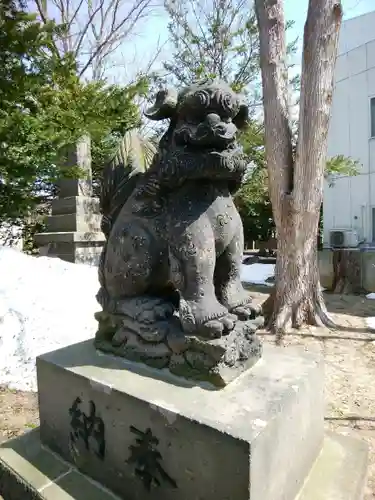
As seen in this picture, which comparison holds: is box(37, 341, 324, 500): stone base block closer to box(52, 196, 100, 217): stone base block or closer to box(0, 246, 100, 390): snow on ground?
box(0, 246, 100, 390): snow on ground

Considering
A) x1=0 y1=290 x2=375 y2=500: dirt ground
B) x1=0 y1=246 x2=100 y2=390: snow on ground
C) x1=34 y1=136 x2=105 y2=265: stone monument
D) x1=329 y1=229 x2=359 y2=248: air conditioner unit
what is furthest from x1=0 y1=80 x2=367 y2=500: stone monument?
x1=329 y1=229 x2=359 y2=248: air conditioner unit

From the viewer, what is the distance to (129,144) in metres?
1.79

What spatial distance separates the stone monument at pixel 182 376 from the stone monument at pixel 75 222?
4026 millimetres

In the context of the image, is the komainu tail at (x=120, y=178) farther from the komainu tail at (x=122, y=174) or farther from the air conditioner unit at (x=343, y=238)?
the air conditioner unit at (x=343, y=238)

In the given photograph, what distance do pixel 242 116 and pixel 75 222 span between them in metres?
4.51

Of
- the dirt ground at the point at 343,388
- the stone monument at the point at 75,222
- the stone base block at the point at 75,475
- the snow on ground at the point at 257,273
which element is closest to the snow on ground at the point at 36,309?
the dirt ground at the point at 343,388

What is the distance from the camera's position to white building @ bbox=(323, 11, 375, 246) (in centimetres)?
797

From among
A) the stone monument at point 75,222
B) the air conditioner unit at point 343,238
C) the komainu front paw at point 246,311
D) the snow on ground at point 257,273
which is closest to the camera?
the komainu front paw at point 246,311

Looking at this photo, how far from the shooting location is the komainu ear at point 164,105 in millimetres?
1483

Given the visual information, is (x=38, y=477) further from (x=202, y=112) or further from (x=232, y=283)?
(x=202, y=112)

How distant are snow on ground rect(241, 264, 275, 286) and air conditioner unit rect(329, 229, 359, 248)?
5.22 ft

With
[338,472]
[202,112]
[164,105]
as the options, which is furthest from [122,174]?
[338,472]

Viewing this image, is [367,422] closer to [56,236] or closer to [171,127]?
[171,127]

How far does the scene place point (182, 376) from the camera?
146 cm
